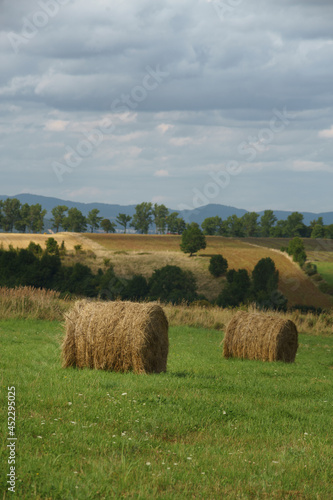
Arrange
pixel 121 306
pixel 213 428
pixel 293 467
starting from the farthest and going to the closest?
1. pixel 121 306
2. pixel 213 428
3. pixel 293 467

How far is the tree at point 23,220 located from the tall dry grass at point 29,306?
397 feet

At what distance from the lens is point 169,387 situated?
10469mm

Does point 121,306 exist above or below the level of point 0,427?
above

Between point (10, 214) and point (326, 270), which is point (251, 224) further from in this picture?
point (326, 270)

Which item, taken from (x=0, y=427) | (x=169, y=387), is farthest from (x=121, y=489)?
(x=169, y=387)

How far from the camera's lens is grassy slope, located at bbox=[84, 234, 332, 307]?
8419 centimetres

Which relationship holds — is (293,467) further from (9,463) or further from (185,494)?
(9,463)

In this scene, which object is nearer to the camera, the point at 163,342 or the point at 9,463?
the point at 9,463

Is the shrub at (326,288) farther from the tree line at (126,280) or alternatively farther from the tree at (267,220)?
the tree at (267,220)

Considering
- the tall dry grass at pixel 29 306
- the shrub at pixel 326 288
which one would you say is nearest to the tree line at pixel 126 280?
the shrub at pixel 326 288

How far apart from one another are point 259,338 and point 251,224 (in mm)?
161886

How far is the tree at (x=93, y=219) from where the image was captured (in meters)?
156

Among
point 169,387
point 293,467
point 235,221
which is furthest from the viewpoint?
point 235,221

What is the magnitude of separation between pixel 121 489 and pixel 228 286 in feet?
249
